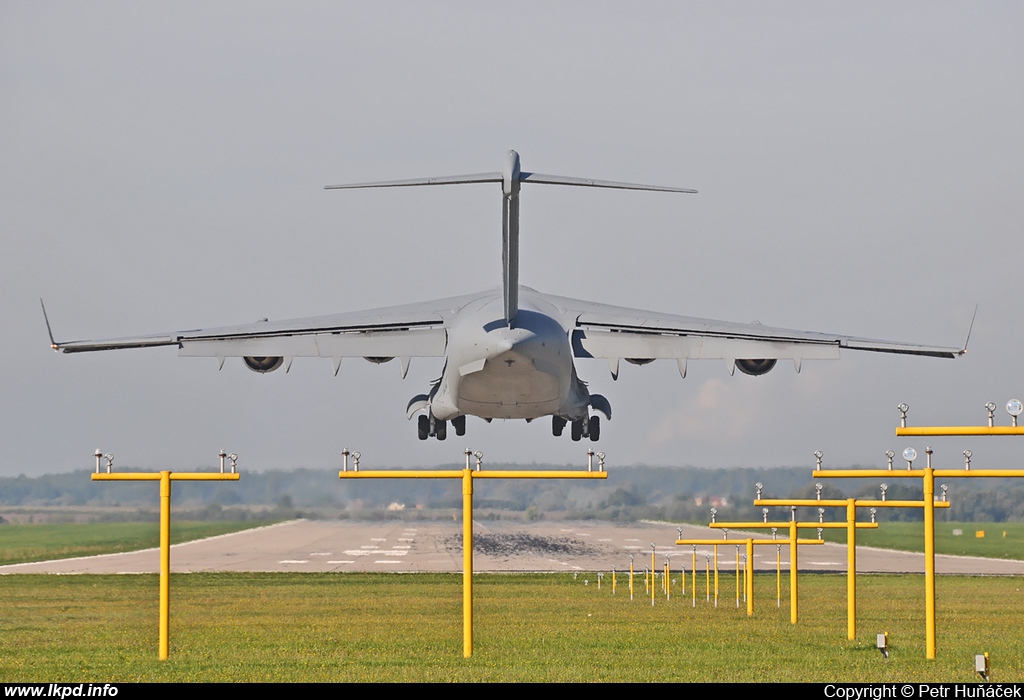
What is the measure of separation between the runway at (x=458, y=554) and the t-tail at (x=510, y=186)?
21172 mm

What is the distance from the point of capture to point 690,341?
29.5 m

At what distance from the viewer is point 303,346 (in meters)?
29.4

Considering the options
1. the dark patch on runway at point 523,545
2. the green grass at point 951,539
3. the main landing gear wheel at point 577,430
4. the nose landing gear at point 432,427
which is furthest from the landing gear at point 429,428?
the green grass at point 951,539

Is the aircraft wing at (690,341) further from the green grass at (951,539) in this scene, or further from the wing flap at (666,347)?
the green grass at (951,539)

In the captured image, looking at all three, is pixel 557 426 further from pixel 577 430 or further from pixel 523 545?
pixel 523 545

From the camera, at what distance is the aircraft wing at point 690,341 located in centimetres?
2831

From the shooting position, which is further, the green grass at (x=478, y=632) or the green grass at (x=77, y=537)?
the green grass at (x=77, y=537)

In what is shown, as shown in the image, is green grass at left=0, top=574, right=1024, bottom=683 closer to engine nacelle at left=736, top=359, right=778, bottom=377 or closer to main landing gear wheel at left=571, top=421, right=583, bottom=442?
main landing gear wheel at left=571, top=421, right=583, bottom=442

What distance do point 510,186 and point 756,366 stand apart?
395 inches

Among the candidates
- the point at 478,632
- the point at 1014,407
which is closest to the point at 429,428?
the point at 478,632

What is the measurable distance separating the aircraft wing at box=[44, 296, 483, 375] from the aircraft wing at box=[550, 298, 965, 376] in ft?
9.80
